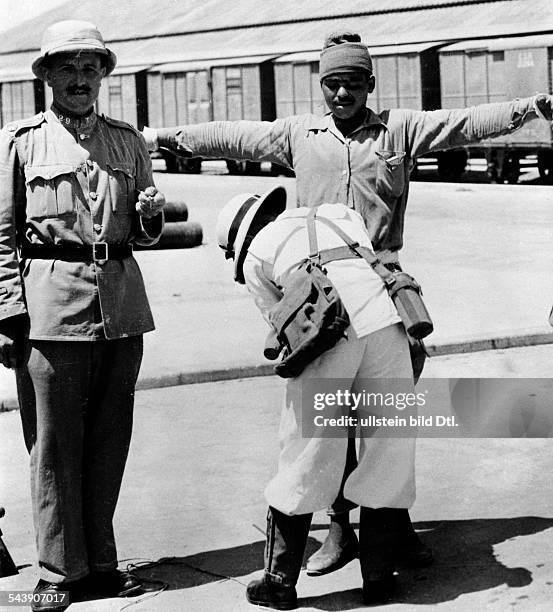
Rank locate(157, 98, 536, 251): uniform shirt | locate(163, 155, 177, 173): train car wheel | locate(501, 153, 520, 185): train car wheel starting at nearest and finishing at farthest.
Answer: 1. locate(157, 98, 536, 251): uniform shirt
2. locate(501, 153, 520, 185): train car wheel
3. locate(163, 155, 177, 173): train car wheel

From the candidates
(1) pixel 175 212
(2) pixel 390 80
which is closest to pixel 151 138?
(1) pixel 175 212

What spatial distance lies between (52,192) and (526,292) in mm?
8002

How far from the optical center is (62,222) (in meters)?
4.57

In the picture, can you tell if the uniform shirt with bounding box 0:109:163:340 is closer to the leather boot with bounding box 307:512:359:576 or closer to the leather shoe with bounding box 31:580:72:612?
the leather shoe with bounding box 31:580:72:612

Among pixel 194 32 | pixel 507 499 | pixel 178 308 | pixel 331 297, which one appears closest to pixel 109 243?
pixel 331 297

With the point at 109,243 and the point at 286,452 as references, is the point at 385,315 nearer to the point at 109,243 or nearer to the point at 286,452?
the point at 286,452

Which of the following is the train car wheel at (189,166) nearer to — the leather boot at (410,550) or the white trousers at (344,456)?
the leather boot at (410,550)

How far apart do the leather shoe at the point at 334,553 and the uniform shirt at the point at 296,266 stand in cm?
99

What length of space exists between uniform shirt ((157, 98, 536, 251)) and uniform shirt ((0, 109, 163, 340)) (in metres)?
0.80

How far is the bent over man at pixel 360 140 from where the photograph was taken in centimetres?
507

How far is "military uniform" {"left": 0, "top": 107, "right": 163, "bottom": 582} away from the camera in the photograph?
15.0ft

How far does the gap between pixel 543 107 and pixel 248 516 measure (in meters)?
2.14

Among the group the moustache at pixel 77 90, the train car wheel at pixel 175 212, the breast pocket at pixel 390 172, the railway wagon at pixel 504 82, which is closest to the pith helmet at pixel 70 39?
the moustache at pixel 77 90

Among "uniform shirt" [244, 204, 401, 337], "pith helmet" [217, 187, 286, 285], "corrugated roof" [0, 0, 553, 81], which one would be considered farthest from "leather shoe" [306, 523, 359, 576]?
"corrugated roof" [0, 0, 553, 81]
